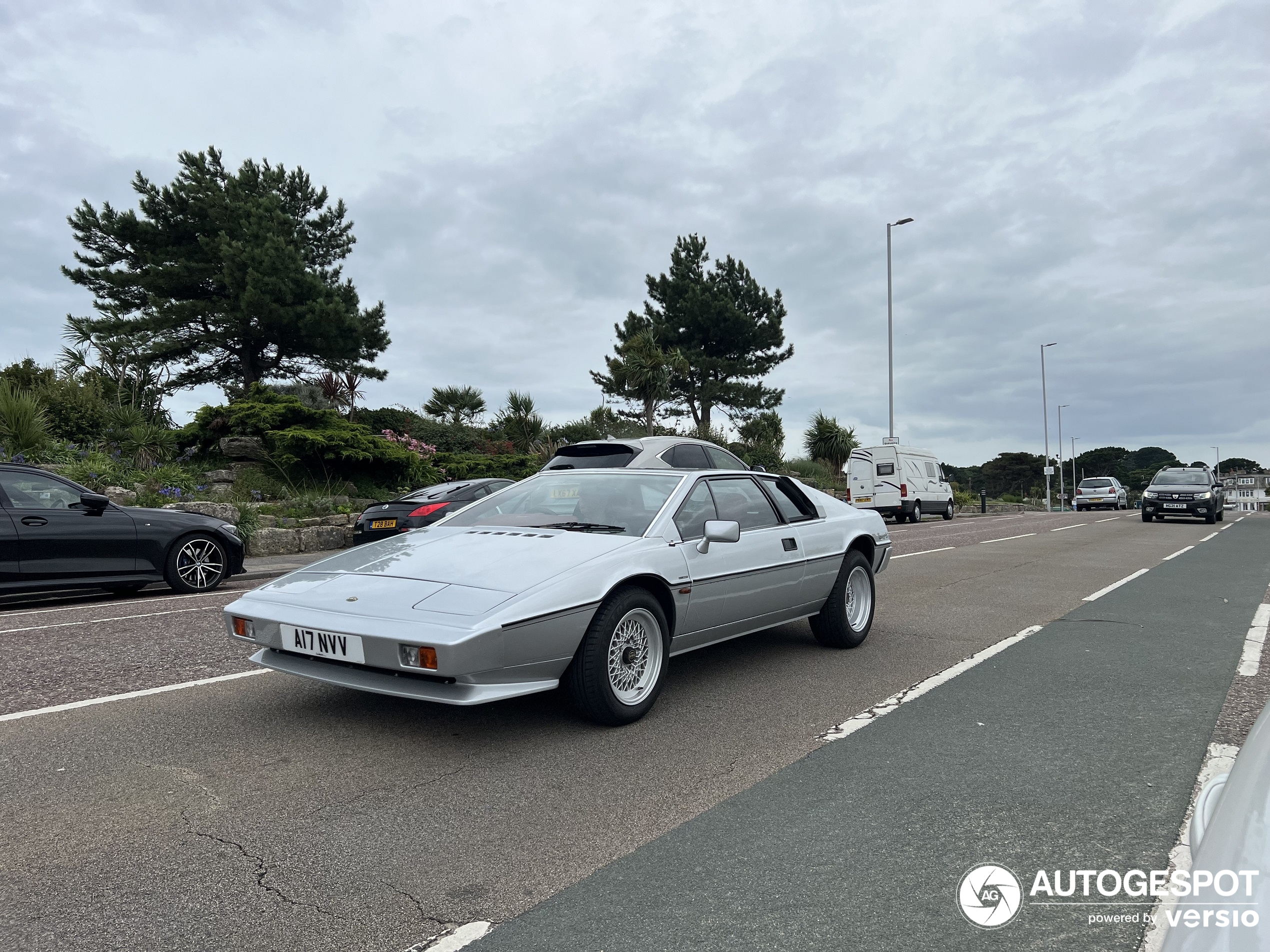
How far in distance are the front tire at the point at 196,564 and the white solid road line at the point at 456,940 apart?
27.1ft

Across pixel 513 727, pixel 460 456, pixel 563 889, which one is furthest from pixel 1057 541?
pixel 563 889

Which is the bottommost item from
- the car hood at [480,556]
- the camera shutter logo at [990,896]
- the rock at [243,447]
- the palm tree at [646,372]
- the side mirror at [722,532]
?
the camera shutter logo at [990,896]

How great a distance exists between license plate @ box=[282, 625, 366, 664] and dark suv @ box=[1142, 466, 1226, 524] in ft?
88.9

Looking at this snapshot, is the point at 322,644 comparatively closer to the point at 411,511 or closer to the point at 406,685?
the point at 406,685

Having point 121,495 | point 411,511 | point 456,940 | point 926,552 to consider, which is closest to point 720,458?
point 926,552

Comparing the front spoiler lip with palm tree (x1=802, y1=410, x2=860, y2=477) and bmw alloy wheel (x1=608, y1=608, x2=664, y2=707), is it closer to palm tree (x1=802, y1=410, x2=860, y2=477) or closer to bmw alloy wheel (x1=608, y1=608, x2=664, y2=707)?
bmw alloy wheel (x1=608, y1=608, x2=664, y2=707)

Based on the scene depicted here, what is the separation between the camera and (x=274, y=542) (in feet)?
48.1

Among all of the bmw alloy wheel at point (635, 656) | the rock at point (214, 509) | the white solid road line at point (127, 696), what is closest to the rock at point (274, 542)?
the rock at point (214, 509)

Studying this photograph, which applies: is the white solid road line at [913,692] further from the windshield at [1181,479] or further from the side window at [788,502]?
the windshield at [1181,479]

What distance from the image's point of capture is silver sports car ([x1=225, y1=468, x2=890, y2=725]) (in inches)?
145

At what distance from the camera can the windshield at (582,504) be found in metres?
4.86

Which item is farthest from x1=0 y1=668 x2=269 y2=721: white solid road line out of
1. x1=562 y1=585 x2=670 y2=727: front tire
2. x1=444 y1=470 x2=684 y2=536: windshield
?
x1=562 y1=585 x2=670 y2=727: front tire

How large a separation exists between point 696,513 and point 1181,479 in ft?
88.6

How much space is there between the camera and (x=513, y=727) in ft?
13.9
